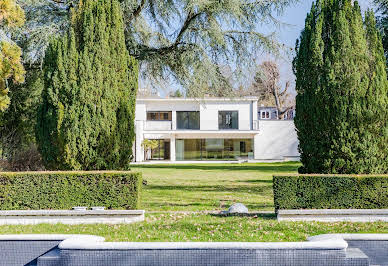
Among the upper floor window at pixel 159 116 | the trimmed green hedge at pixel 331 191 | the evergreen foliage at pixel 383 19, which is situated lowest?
the trimmed green hedge at pixel 331 191

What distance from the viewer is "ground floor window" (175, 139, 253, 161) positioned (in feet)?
141

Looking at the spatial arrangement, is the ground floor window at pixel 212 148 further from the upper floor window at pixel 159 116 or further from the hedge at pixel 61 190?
the hedge at pixel 61 190

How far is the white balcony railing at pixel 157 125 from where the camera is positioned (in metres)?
41.3

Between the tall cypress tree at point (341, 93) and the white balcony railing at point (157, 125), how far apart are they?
3124cm

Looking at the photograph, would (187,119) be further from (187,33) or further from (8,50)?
(8,50)

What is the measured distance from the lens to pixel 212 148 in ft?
141

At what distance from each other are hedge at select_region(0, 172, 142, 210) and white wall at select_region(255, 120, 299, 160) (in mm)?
33732

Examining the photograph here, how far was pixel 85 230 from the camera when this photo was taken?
8.41 m

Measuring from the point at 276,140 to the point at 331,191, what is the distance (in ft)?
110

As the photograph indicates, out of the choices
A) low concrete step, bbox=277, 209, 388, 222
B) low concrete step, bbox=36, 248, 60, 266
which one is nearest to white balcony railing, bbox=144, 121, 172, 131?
low concrete step, bbox=277, 209, 388, 222

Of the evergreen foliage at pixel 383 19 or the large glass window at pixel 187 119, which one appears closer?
the evergreen foliage at pixel 383 19

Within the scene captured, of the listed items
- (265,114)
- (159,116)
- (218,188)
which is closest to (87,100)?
(218,188)

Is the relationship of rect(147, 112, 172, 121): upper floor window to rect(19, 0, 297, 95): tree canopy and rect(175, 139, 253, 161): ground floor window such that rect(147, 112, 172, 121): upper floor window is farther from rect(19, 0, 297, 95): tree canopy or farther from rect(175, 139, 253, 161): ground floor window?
rect(19, 0, 297, 95): tree canopy

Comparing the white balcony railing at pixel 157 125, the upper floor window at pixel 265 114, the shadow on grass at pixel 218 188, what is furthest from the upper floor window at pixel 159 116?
the shadow on grass at pixel 218 188
